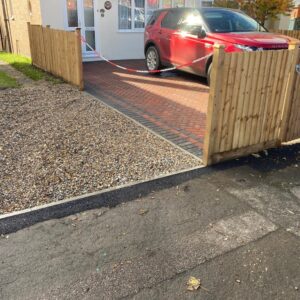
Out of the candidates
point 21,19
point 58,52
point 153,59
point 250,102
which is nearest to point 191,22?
point 153,59

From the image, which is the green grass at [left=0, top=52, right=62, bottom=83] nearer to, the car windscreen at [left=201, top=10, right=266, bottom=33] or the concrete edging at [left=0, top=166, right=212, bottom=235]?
the car windscreen at [left=201, top=10, right=266, bottom=33]

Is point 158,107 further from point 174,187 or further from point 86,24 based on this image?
point 86,24

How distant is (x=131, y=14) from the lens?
1398 cm

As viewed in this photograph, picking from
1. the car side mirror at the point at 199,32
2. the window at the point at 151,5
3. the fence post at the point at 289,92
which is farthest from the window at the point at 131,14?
the fence post at the point at 289,92

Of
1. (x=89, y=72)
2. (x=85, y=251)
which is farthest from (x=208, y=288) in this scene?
(x=89, y=72)

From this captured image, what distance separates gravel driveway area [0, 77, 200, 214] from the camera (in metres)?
4.18

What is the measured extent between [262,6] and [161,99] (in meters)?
9.29

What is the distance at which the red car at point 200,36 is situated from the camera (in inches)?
322

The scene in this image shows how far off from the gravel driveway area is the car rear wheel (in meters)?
4.08

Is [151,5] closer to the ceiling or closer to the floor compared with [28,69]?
closer to the ceiling

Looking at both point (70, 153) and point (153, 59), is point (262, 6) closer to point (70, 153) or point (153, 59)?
point (153, 59)

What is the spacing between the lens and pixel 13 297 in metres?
2.63

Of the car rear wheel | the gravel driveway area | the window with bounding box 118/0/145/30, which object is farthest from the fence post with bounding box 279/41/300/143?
the window with bounding box 118/0/145/30

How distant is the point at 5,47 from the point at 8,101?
37.1 feet
